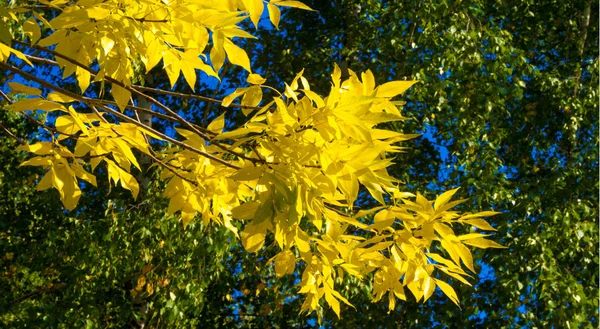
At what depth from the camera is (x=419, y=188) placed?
359 centimetres

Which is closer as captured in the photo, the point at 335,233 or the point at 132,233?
the point at 335,233

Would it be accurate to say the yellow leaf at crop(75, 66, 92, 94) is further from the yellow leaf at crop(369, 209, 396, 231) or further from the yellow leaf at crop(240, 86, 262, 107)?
the yellow leaf at crop(369, 209, 396, 231)

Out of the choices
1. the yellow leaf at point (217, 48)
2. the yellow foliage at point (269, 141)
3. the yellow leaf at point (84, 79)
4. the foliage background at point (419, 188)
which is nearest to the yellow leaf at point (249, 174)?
the yellow foliage at point (269, 141)

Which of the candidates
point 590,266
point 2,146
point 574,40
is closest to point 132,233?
point 2,146

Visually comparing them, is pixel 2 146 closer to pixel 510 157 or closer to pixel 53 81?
pixel 53 81

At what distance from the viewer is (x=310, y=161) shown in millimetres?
936

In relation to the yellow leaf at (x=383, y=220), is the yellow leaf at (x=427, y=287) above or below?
above

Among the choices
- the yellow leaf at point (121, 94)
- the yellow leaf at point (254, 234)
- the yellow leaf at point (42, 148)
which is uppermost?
the yellow leaf at point (254, 234)

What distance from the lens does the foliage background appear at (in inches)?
131

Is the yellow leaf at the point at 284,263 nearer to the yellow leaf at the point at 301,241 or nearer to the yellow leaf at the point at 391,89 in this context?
the yellow leaf at the point at 301,241

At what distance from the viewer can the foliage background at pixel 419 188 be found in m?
3.33

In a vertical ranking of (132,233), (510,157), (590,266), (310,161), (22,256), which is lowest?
(22,256)

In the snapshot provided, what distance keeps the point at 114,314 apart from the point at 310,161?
3.38 metres

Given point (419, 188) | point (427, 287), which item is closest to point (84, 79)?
point (427, 287)
